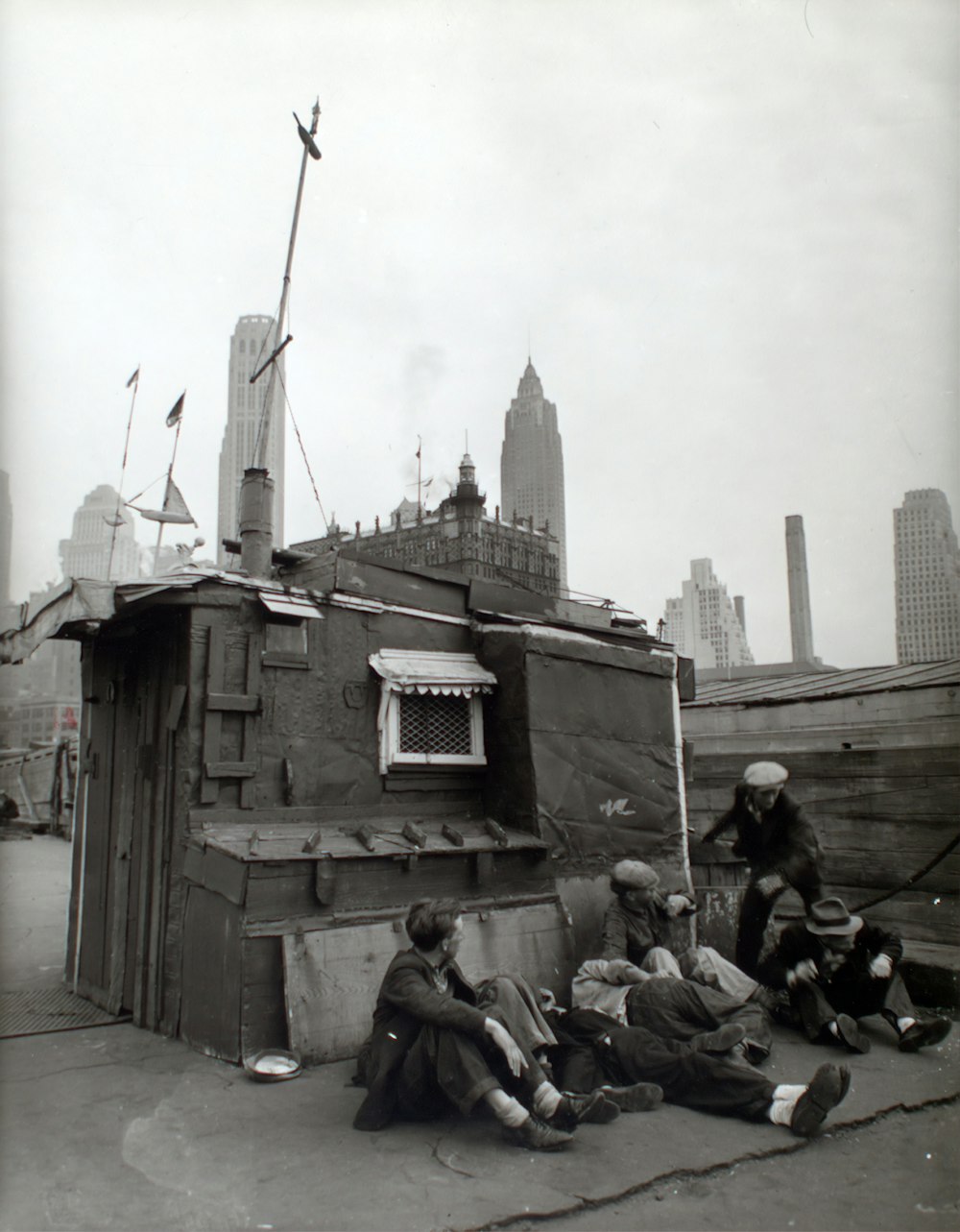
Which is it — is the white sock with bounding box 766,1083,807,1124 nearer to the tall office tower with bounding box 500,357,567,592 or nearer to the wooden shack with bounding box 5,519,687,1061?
the wooden shack with bounding box 5,519,687,1061

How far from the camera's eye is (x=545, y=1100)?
427cm

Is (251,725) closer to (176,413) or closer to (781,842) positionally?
(781,842)

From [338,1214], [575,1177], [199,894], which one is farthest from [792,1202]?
[199,894]

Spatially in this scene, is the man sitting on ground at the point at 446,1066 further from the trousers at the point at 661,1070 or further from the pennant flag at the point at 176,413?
the pennant flag at the point at 176,413

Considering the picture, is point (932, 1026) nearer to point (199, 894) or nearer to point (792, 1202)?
point (792, 1202)

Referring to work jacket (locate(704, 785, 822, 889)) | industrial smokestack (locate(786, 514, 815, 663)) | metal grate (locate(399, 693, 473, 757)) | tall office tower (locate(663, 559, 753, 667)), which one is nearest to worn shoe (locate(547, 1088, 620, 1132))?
work jacket (locate(704, 785, 822, 889))

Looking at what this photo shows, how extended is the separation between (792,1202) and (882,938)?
108 inches

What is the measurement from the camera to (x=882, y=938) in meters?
6.10

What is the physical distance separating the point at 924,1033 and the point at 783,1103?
5.98 feet

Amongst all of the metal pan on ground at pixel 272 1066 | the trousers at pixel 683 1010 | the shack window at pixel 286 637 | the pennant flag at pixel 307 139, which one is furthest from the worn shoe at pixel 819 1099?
the pennant flag at pixel 307 139

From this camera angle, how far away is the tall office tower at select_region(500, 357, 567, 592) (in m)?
96.6

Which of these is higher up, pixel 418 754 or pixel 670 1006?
pixel 418 754

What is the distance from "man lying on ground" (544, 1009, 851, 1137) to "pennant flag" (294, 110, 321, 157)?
949 centimetres

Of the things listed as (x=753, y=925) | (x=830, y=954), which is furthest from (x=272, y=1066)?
(x=830, y=954)
